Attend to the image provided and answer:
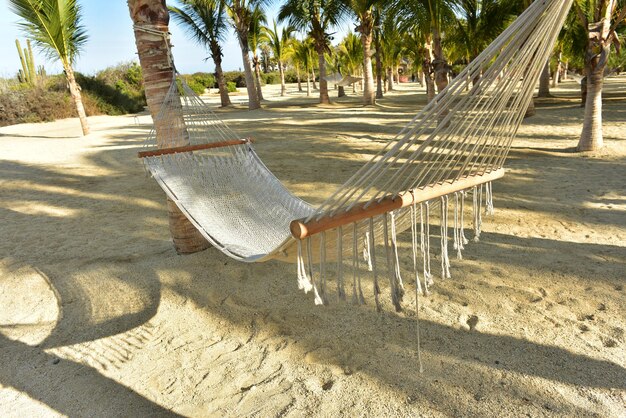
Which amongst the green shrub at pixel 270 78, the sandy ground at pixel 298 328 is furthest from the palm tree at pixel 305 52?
the sandy ground at pixel 298 328

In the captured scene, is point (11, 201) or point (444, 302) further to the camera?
point (11, 201)

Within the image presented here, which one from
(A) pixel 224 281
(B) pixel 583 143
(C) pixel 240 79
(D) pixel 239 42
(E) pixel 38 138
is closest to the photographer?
(A) pixel 224 281

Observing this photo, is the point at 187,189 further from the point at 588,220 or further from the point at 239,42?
the point at 239,42

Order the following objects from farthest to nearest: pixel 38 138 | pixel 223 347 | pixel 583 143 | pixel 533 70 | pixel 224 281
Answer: pixel 38 138
pixel 583 143
pixel 224 281
pixel 223 347
pixel 533 70

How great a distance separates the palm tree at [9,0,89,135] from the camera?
659cm

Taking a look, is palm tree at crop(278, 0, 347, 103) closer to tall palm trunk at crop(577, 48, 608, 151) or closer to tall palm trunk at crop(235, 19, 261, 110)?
tall palm trunk at crop(235, 19, 261, 110)

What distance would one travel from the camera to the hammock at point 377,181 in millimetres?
1286

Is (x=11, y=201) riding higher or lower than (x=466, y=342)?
higher

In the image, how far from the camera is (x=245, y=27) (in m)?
11.7

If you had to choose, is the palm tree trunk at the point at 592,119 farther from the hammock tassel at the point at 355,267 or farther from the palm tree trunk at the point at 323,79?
the palm tree trunk at the point at 323,79

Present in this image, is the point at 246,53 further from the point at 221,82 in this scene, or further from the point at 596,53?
the point at 596,53

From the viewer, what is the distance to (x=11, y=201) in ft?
12.3

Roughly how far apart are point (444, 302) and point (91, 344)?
1.66m

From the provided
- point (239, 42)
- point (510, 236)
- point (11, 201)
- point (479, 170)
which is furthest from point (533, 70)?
point (239, 42)
